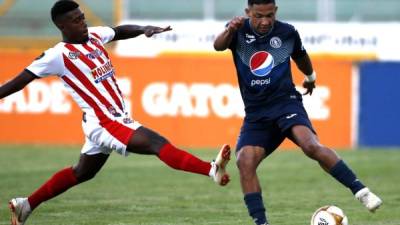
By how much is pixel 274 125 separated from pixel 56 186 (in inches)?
92.8

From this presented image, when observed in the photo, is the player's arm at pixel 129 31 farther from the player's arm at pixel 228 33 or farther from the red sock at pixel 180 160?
the red sock at pixel 180 160

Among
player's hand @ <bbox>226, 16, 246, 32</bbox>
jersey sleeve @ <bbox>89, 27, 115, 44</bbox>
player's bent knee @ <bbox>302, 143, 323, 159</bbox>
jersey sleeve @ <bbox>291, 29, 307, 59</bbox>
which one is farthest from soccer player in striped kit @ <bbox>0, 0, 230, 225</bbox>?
jersey sleeve @ <bbox>291, 29, 307, 59</bbox>

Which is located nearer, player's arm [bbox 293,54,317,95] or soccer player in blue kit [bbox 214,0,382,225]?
soccer player in blue kit [bbox 214,0,382,225]

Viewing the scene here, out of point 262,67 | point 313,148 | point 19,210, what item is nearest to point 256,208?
point 313,148

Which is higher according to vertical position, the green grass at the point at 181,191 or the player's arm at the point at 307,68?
the player's arm at the point at 307,68

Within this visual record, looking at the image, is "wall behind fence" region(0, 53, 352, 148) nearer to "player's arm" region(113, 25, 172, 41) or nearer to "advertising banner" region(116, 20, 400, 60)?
"advertising banner" region(116, 20, 400, 60)

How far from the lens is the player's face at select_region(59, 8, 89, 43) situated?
9.80 m

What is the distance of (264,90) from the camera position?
9609 mm

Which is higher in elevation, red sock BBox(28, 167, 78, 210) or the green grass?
red sock BBox(28, 167, 78, 210)

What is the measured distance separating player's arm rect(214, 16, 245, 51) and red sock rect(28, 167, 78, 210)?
2.09m

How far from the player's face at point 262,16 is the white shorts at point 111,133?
1.49m

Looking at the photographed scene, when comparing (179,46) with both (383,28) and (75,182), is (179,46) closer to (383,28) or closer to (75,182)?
(383,28)

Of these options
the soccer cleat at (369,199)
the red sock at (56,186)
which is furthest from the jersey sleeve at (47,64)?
the soccer cleat at (369,199)

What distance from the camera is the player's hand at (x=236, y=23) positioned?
9.23m
